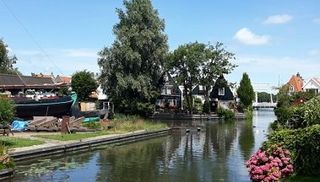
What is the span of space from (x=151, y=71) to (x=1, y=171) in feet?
166

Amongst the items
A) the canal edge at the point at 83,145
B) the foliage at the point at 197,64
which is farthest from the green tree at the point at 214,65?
the canal edge at the point at 83,145

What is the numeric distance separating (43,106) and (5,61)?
57663 millimetres

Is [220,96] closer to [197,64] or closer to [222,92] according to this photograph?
[222,92]

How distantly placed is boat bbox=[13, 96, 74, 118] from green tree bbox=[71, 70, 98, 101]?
113 feet

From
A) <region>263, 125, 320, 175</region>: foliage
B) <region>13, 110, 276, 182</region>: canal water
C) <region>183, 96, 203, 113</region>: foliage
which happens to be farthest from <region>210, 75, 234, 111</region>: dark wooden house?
<region>263, 125, 320, 175</region>: foliage

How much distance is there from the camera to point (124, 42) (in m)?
69.1

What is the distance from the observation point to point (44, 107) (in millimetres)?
53062

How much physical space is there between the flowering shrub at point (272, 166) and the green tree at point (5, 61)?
8353 centimetres

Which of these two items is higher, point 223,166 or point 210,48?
point 210,48

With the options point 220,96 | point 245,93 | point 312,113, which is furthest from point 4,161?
point 245,93

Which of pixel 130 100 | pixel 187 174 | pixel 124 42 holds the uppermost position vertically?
pixel 124 42

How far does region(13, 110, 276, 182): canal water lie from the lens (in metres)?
23.2

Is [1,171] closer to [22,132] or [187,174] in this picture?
[187,174]

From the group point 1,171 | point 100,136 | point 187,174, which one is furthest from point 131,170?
point 100,136
